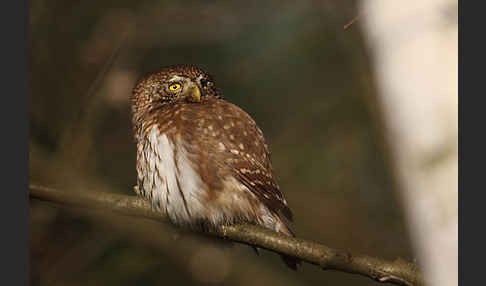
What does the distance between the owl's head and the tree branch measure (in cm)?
38

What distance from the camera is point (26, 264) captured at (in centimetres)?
133

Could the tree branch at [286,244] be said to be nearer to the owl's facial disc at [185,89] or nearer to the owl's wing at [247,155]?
the owl's wing at [247,155]

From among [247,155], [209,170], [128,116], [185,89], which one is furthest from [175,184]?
[128,116]

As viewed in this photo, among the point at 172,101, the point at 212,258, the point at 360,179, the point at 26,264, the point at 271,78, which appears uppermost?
the point at 271,78

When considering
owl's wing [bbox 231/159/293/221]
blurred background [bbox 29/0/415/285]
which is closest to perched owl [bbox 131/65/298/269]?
owl's wing [bbox 231/159/293/221]

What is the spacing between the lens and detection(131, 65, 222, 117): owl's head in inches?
65.5

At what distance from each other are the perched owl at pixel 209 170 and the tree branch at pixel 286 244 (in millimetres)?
71

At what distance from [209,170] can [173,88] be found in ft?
1.14

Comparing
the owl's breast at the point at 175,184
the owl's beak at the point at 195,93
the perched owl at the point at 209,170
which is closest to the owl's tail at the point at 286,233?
the perched owl at the point at 209,170

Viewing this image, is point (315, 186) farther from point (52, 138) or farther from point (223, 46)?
point (52, 138)

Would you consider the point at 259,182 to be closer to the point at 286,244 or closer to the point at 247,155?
the point at 247,155

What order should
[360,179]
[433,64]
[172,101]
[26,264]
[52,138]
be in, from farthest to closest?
[360,179], [52,138], [172,101], [26,264], [433,64]

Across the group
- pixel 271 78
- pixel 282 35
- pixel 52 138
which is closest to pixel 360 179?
pixel 271 78

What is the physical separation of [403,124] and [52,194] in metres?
0.92
